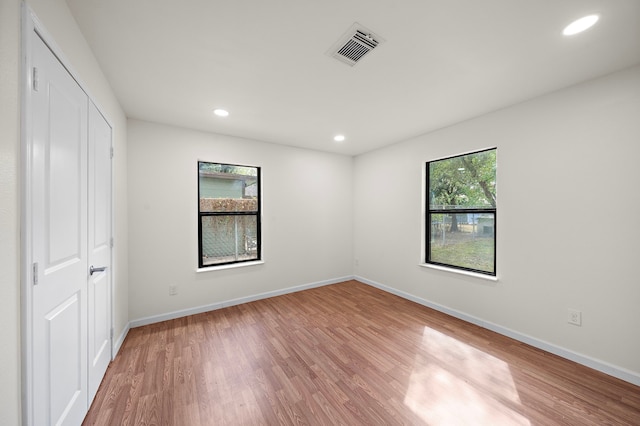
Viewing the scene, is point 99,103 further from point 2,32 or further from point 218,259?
point 218,259

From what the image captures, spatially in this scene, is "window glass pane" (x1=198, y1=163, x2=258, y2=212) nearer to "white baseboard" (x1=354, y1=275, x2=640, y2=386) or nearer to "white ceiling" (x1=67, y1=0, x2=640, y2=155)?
"white ceiling" (x1=67, y1=0, x2=640, y2=155)

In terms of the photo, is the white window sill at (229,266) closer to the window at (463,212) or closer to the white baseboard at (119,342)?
the white baseboard at (119,342)

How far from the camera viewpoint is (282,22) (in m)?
1.49

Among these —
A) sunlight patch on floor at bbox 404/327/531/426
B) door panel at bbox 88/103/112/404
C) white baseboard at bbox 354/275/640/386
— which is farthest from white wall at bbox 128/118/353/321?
sunlight patch on floor at bbox 404/327/531/426

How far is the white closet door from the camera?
3.54ft

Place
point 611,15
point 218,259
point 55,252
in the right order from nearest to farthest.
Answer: point 55,252 → point 611,15 → point 218,259

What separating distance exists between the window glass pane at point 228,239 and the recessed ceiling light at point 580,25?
3.68 m

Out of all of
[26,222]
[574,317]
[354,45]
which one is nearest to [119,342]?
[26,222]

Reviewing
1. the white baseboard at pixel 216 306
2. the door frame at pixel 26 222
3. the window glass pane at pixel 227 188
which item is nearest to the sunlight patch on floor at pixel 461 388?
the door frame at pixel 26 222

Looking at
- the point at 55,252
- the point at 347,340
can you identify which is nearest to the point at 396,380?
the point at 347,340

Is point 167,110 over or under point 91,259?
over

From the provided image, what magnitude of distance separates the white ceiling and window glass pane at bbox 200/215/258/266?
4.78ft

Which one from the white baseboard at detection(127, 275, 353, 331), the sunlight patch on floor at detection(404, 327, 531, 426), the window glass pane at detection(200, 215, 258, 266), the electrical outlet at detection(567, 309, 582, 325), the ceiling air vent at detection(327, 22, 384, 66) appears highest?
the ceiling air vent at detection(327, 22, 384, 66)

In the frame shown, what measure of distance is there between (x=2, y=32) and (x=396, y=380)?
2866 millimetres
